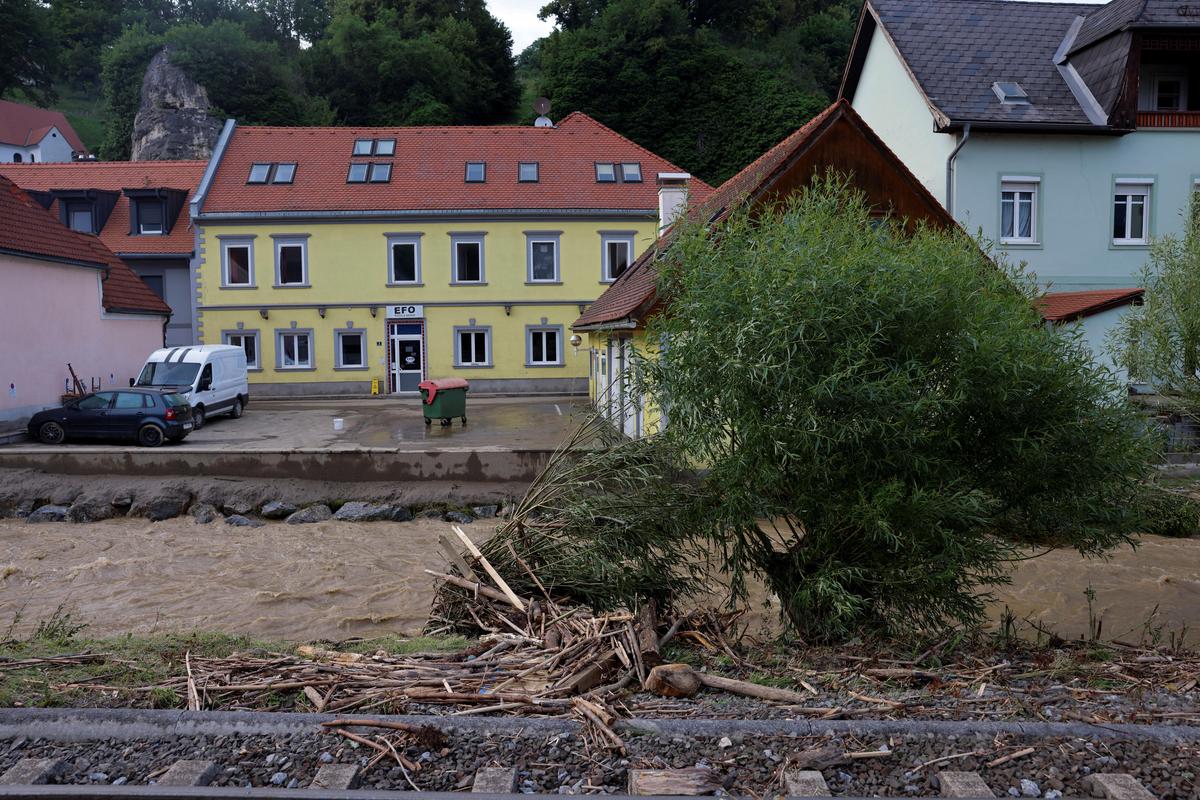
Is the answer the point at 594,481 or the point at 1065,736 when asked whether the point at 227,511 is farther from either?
the point at 1065,736

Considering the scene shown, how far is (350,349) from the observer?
34.2 meters

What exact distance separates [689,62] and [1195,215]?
37.9 m

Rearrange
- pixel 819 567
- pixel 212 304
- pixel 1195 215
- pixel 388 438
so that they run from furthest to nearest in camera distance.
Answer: pixel 212 304 < pixel 388 438 < pixel 1195 215 < pixel 819 567

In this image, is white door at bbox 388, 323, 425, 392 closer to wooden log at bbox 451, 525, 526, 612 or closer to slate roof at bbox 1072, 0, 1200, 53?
slate roof at bbox 1072, 0, 1200, 53

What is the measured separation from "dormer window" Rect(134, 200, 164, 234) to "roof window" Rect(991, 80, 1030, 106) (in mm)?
29510

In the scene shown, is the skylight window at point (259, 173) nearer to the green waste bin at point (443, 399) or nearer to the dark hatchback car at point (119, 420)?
the green waste bin at point (443, 399)

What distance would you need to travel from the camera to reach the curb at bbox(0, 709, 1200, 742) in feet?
16.9

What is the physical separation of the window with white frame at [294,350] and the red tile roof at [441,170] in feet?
14.7

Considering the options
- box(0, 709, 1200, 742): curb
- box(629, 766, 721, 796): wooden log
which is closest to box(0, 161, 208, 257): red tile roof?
box(0, 709, 1200, 742): curb

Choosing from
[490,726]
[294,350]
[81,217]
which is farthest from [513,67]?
[490,726]

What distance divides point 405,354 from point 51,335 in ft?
42.4

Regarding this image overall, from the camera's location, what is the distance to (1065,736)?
5098 mm

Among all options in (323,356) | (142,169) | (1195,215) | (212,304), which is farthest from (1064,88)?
(142,169)

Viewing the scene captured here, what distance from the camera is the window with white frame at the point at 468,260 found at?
112ft
